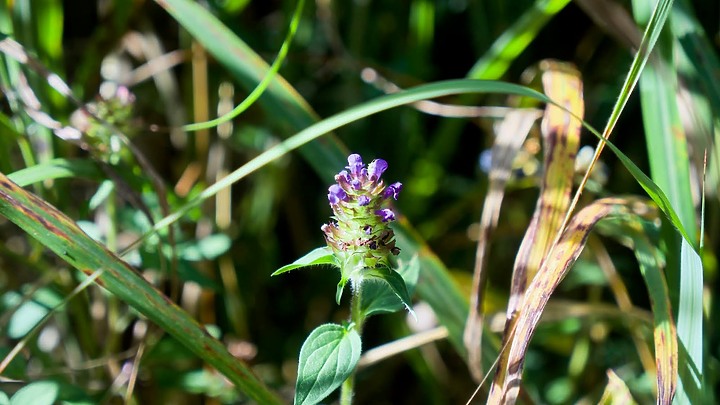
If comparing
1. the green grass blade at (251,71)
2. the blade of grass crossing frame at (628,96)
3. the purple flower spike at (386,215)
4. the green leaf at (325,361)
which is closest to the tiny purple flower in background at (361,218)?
the purple flower spike at (386,215)

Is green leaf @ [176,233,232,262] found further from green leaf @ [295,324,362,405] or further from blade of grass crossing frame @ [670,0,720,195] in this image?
blade of grass crossing frame @ [670,0,720,195]

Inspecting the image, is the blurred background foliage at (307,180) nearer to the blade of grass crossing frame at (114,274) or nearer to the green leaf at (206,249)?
the green leaf at (206,249)

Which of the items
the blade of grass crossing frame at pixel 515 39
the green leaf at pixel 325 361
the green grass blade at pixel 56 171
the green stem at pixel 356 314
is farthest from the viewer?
the blade of grass crossing frame at pixel 515 39

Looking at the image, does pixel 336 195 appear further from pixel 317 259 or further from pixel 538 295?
pixel 538 295

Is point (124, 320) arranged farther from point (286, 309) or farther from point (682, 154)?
point (682, 154)

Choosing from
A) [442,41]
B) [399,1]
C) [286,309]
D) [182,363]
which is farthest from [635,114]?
[182,363]

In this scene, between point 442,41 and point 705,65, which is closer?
point 705,65
